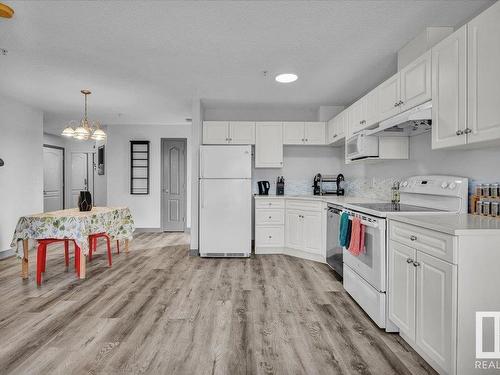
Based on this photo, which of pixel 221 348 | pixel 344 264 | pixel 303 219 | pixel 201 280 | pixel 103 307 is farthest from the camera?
pixel 303 219

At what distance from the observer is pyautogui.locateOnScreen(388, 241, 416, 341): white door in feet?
6.12

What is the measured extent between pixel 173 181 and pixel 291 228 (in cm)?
328

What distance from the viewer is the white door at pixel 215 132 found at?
15.3ft

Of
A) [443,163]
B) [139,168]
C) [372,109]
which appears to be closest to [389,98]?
[372,109]

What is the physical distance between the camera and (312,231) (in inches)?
163

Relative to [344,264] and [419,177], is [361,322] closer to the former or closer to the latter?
[344,264]

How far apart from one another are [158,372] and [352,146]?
3.04m

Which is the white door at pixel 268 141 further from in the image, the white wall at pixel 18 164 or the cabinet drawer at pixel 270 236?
the white wall at pixel 18 164

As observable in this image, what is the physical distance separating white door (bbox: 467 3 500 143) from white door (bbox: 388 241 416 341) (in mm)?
829

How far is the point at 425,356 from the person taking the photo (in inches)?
70.9

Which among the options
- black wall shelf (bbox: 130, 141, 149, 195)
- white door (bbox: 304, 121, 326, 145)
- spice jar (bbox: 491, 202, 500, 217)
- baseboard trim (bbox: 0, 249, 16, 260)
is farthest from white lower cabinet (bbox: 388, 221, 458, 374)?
black wall shelf (bbox: 130, 141, 149, 195)

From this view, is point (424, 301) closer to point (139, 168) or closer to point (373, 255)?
point (373, 255)

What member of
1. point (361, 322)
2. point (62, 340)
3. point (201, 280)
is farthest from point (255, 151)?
point (62, 340)

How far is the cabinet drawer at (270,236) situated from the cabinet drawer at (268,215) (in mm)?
109
